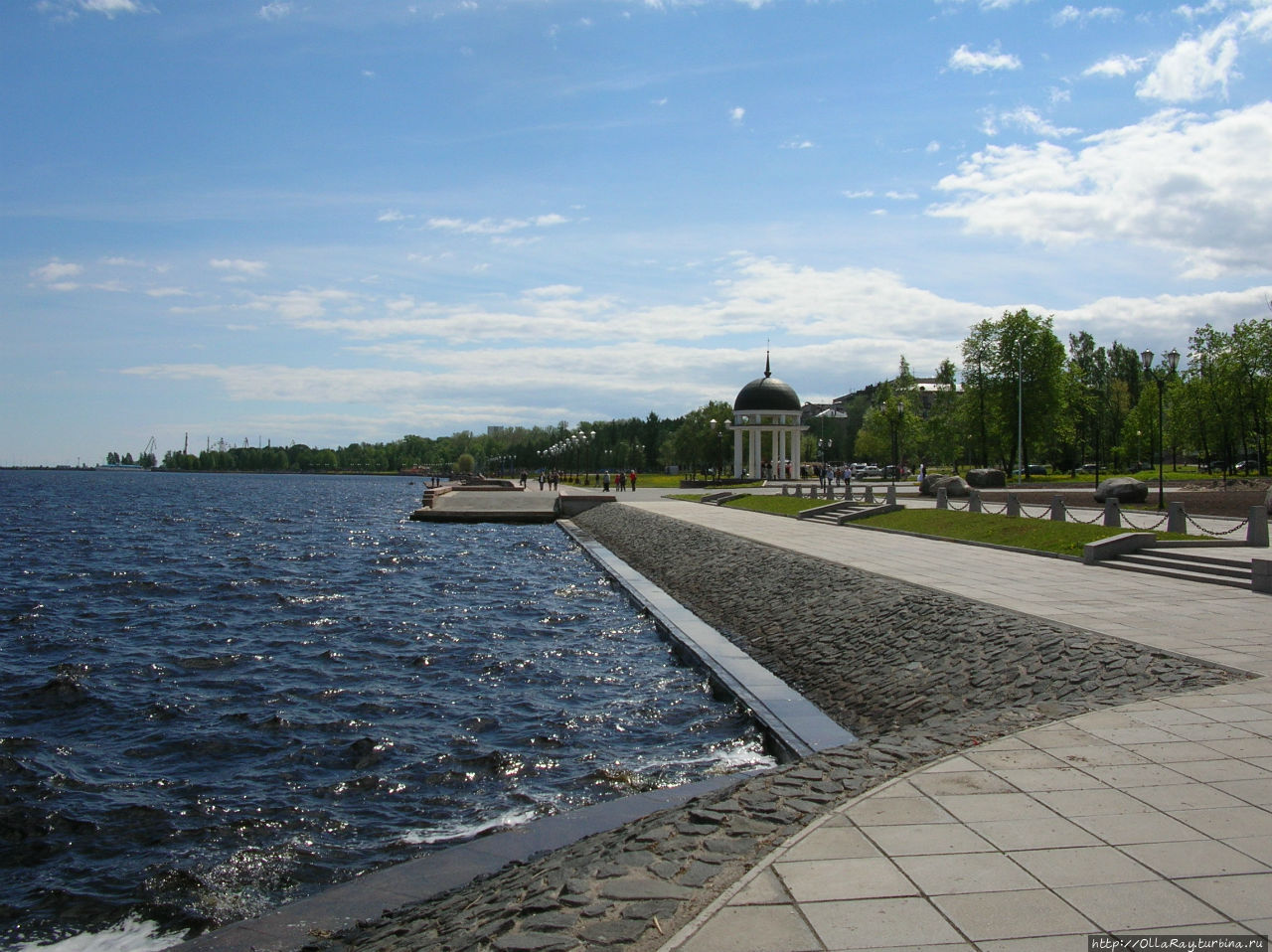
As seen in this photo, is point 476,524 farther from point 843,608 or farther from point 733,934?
point 733,934

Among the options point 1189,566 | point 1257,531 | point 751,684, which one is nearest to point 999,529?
point 1257,531

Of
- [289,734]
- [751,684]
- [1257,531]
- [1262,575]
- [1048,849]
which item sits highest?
[1257,531]

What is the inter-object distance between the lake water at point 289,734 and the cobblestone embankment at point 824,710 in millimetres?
1726

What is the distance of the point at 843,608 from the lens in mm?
15461

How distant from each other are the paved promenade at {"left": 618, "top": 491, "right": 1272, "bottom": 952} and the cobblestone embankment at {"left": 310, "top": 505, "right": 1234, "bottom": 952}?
1.14 ft

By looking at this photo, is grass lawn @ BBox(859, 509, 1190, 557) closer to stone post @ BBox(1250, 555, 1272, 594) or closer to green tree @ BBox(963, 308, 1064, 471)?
stone post @ BBox(1250, 555, 1272, 594)

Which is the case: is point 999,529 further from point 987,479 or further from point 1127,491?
point 987,479

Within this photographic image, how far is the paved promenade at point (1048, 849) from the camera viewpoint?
436 centimetres

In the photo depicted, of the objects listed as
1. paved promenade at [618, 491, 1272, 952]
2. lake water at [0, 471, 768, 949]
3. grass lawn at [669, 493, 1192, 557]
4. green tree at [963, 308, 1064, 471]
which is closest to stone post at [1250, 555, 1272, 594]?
grass lawn at [669, 493, 1192, 557]

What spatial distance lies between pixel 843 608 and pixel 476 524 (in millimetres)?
36920

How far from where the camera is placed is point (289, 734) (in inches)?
448

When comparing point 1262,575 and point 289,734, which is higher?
point 1262,575

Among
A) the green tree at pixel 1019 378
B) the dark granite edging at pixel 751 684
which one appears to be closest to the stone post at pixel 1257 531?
the dark granite edging at pixel 751 684

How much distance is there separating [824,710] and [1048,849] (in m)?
6.52
